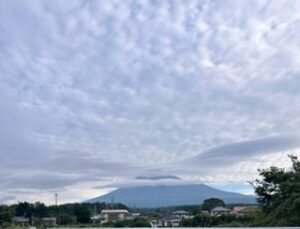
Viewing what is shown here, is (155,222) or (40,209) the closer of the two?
(155,222)

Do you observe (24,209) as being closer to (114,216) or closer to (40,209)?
(40,209)

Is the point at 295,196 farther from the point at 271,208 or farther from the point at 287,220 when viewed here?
the point at 271,208

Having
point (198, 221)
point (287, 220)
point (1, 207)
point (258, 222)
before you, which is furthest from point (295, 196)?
point (1, 207)

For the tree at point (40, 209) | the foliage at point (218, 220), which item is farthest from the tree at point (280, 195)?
the tree at point (40, 209)

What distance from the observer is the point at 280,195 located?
27031 mm

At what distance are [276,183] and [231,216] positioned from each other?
6.51 meters

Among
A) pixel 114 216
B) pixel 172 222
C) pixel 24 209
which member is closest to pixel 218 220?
pixel 172 222

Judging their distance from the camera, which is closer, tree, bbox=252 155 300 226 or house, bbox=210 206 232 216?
tree, bbox=252 155 300 226

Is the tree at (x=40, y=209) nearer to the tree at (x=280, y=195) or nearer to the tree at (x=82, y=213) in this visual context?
the tree at (x=82, y=213)

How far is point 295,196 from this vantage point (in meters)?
23.3

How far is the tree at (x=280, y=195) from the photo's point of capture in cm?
2251

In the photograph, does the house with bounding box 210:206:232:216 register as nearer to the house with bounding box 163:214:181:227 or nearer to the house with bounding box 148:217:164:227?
the house with bounding box 163:214:181:227

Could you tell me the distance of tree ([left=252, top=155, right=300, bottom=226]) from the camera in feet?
73.9

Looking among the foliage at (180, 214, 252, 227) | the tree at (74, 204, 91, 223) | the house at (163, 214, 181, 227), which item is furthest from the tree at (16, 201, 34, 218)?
the foliage at (180, 214, 252, 227)
